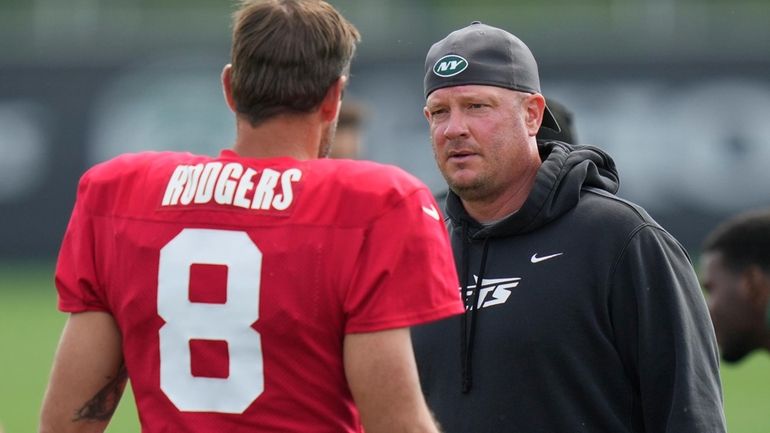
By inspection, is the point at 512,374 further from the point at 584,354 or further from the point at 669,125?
the point at 669,125

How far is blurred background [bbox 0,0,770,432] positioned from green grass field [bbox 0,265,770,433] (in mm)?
171

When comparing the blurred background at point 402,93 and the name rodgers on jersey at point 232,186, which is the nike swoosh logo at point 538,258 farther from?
the blurred background at point 402,93

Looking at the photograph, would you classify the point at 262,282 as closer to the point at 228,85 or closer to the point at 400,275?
the point at 400,275

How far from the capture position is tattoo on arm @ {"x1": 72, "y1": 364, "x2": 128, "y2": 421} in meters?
2.86

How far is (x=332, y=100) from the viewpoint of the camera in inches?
112

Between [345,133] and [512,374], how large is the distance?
14.2 ft

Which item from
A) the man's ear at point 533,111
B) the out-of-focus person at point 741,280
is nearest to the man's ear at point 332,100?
the man's ear at point 533,111

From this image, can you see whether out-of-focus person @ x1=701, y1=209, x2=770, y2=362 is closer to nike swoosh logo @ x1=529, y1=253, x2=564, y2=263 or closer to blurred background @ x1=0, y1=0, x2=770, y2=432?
nike swoosh logo @ x1=529, y1=253, x2=564, y2=263

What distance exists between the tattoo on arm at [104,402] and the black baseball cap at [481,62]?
1.45 m

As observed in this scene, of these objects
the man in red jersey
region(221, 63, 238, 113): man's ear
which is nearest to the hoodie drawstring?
the man in red jersey

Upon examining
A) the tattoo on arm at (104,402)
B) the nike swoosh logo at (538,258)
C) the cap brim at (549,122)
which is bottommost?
the tattoo on arm at (104,402)

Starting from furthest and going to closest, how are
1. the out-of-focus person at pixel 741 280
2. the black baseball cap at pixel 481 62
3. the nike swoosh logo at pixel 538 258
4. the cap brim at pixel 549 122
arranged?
1. the out-of-focus person at pixel 741 280
2. the cap brim at pixel 549 122
3. the black baseball cap at pixel 481 62
4. the nike swoosh logo at pixel 538 258

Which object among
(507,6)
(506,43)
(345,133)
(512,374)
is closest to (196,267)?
(512,374)

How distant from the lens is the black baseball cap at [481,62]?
3.83m
